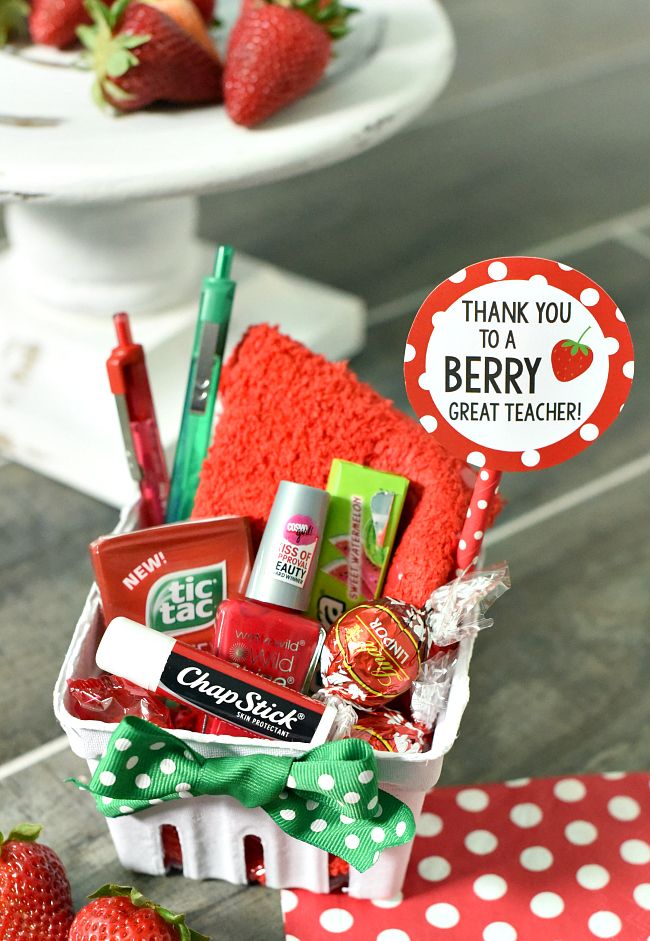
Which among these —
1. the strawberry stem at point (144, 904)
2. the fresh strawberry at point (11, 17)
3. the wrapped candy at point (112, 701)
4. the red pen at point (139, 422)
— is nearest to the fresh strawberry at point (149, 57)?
the fresh strawberry at point (11, 17)

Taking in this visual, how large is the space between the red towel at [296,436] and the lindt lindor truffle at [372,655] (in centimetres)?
6

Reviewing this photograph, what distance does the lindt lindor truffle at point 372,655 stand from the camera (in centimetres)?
56

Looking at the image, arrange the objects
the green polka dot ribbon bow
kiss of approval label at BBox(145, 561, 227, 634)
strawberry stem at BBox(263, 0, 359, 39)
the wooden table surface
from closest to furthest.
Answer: the green polka dot ribbon bow
kiss of approval label at BBox(145, 561, 227, 634)
the wooden table surface
strawberry stem at BBox(263, 0, 359, 39)

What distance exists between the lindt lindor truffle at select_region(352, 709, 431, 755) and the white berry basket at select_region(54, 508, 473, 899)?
0.04 ft

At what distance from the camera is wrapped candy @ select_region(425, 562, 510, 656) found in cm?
57

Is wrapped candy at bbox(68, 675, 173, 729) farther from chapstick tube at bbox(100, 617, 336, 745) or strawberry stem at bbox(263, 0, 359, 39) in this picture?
strawberry stem at bbox(263, 0, 359, 39)

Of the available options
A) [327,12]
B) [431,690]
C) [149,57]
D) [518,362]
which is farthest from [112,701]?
[327,12]

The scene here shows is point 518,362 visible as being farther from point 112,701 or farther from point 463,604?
point 112,701

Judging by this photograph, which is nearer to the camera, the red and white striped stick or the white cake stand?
the red and white striped stick

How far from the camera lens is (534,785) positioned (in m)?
0.70

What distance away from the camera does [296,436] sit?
663 mm

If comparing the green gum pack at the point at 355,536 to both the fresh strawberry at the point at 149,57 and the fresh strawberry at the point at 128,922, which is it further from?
the fresh strawberry at the point at 149,57

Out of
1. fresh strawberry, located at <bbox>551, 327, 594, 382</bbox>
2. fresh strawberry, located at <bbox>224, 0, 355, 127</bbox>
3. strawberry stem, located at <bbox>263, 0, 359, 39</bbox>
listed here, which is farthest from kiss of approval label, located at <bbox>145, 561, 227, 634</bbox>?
strawberry stem, located at <bbox>263, 0, 359, 39</bbox>

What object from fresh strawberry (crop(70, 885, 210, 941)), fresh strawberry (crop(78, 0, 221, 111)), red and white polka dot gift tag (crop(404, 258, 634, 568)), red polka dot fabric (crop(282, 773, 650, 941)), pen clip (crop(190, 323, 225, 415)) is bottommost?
red polka dot fabric (crop(282, 773, 650, 941))
